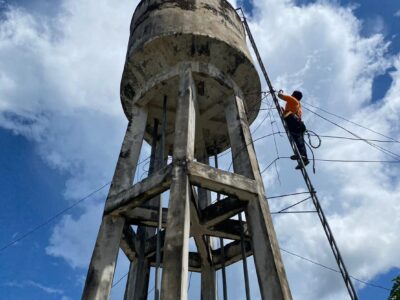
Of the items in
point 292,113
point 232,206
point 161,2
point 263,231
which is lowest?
point 263,231

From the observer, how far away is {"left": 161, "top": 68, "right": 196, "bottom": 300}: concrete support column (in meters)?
4.61

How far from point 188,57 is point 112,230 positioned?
3530 millimetres

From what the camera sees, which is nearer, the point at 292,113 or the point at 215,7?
the point at 292,113

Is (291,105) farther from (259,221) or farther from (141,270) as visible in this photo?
(141,270)

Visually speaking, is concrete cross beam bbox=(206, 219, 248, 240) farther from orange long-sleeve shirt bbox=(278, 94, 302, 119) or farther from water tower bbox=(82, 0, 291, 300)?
orange long-sleeve shirt bbox=(278, 94, 302, 119)

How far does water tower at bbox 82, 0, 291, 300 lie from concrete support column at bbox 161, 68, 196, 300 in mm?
15

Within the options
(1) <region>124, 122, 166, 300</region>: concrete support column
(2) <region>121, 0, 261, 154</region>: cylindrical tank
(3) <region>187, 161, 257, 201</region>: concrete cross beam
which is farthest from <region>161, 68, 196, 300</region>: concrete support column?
(1) <region>124, 122, 166, 300</region>: concrete support column


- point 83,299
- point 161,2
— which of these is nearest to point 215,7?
point 161,2

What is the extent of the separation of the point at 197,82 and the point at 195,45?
683 mm

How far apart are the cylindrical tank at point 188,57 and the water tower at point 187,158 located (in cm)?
2

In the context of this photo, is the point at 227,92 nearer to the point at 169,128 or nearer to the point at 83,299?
the point at 169,128

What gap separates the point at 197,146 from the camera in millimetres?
9133

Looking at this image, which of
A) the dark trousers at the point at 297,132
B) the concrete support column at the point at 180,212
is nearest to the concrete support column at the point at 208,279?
the dark trousers at the point at 297,132

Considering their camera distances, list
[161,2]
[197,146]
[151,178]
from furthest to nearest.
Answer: [197,146], [161,2], [151,178]
